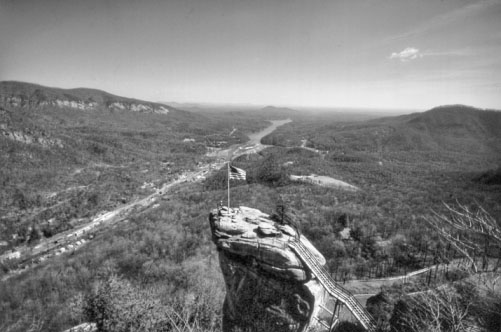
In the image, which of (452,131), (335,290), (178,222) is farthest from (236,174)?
(452,131)

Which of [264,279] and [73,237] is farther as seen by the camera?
[73,237]

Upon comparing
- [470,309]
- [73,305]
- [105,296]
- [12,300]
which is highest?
[470,309]

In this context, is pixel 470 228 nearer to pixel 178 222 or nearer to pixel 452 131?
pixel 178 222

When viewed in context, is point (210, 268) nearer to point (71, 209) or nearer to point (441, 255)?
point (441, 255)

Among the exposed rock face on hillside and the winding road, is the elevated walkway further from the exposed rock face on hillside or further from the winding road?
the winding road

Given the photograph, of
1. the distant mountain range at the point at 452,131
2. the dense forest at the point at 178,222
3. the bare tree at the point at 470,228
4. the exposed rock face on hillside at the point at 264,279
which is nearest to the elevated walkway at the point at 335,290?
the exposed rock face on hillside at the point at 264,279

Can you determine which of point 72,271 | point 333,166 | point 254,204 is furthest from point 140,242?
point 333,166
